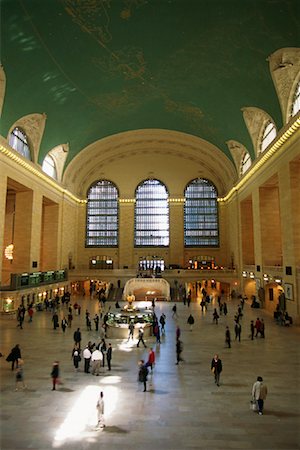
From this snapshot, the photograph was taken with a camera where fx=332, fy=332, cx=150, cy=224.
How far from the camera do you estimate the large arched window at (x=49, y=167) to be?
26.5 metres

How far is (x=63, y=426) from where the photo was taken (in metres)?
6.26

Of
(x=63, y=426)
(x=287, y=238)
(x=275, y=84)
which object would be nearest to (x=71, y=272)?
(x=287, y=238)

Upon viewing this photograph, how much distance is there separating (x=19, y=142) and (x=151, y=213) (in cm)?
1621

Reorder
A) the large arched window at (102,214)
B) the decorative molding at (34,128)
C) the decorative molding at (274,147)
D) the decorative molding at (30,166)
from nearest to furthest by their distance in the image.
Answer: the decorative molding at (274,147) → the decorative molding at (30,166) → the decorative molding at (34,128) → the large arched window at (102,214)

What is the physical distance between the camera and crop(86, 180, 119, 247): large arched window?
34812 mm

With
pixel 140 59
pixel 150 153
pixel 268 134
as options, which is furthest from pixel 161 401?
pixel 150 153

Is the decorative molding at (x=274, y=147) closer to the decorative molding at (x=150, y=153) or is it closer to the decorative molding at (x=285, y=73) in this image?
the decorative molding at (x=285, y=73)

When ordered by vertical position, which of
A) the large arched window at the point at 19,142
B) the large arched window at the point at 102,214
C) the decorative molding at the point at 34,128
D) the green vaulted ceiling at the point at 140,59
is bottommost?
the large arched window at the point at 102,214

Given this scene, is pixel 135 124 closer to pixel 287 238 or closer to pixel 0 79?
pixel 0 79

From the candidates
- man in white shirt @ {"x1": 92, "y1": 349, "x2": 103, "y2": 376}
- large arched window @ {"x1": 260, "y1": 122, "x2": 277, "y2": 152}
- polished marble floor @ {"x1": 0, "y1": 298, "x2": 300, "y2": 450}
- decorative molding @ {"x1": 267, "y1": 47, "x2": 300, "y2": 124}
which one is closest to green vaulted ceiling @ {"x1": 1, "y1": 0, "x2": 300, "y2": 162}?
decorative molding @ {"x1": 267, "y1": 47, "x2": 300, "y2": 124}

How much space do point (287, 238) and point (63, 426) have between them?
1467 centimetres

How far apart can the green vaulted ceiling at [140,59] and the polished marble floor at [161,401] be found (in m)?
12.9

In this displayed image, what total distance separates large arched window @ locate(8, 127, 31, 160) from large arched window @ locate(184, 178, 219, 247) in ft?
56.2

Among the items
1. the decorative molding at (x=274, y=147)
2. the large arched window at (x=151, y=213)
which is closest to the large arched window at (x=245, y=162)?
the decorative molding at (x=274, y=147)
